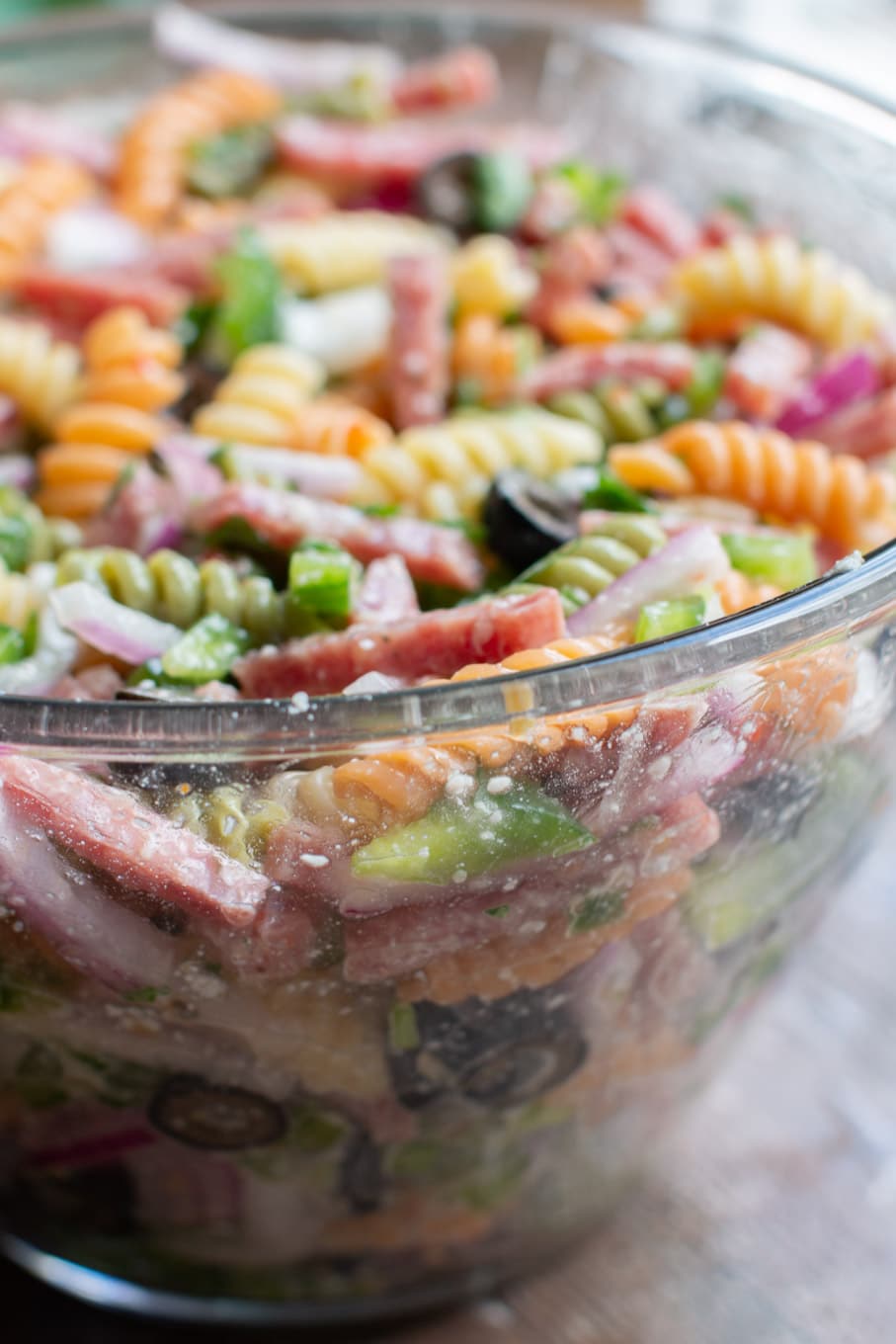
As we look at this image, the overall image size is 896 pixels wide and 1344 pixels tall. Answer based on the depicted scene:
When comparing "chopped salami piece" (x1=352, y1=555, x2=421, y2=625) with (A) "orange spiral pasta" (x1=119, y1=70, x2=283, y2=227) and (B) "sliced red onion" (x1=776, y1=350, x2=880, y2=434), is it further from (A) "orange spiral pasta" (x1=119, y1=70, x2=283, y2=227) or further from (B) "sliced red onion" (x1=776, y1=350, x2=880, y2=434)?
(A) "orange spiral pasta" (x1=119, y1=70, x2=283, y2=227)

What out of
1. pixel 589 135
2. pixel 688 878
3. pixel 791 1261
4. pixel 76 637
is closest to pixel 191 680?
pixel 76 637

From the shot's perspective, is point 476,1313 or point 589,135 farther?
point 589,135

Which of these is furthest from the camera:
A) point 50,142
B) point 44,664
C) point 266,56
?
point 266,56

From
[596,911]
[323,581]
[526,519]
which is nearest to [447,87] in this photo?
[526,519]

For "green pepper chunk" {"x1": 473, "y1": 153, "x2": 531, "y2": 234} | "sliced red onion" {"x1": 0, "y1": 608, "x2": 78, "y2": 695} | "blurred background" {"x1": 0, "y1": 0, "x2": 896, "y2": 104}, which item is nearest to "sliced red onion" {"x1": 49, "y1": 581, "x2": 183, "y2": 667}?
"sliced red onion" {"x1": 0, "y1": 608, "x2": 78, "y2": 695}

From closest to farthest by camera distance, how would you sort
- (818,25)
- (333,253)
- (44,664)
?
(44,664), (333,253), (818,25)

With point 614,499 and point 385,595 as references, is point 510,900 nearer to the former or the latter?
point 385,595

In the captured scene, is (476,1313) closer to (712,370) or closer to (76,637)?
(76,637)

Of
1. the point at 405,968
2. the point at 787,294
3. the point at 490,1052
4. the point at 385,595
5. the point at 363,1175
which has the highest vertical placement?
the point at 787,294
